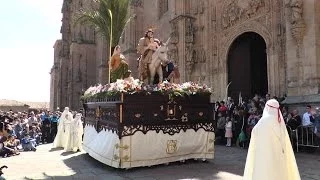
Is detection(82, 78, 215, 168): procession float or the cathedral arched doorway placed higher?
the cathedral arched doorway

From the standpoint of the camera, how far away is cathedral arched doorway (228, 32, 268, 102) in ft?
57.0

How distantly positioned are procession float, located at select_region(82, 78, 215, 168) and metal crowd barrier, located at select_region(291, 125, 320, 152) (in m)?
3.54

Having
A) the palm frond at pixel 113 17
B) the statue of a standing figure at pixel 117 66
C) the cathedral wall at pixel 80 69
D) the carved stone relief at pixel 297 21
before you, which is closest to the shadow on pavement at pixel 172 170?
the statue of a standing figure at pixel 117 66

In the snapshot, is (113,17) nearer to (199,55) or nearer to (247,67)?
(199,55)

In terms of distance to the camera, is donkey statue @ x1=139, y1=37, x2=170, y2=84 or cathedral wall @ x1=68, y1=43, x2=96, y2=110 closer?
donkey statue @ x1=139, y1=37, x2=170, y2=84

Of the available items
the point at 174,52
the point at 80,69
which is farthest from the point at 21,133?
the point at 80,69

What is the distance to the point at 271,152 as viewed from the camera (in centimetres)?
463

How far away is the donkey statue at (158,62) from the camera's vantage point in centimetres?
984

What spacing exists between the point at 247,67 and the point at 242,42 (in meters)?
1.28

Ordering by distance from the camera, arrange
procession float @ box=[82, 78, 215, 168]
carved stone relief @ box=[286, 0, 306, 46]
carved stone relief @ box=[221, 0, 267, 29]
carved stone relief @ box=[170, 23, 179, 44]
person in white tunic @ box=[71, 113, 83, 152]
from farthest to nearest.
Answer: carved stone relief @ box=[170, 23, 179, 44]
carved stone relief @ box=[221, 0, 267, 29]
person in white tunic @ box=[71, 113, 83, 152]
carved stone relief @ box=[286, 0, 306, 46]
procession float @ box=[82, 78, 215, 168]

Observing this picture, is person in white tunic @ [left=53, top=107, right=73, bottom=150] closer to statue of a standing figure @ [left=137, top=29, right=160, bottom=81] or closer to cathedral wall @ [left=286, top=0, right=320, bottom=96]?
statue of a standing figure @ [left=137, top=29, right=160, bottom=81]

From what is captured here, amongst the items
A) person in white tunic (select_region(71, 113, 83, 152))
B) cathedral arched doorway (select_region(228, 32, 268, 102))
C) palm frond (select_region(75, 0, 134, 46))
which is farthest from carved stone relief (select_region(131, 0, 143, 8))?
person in white tunic (select_region(71, 113, 83, 152))

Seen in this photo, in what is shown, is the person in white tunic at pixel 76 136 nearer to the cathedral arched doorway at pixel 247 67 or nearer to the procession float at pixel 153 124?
the procession float at pixel 153 124

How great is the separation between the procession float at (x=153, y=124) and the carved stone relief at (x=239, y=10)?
24.3 ft
